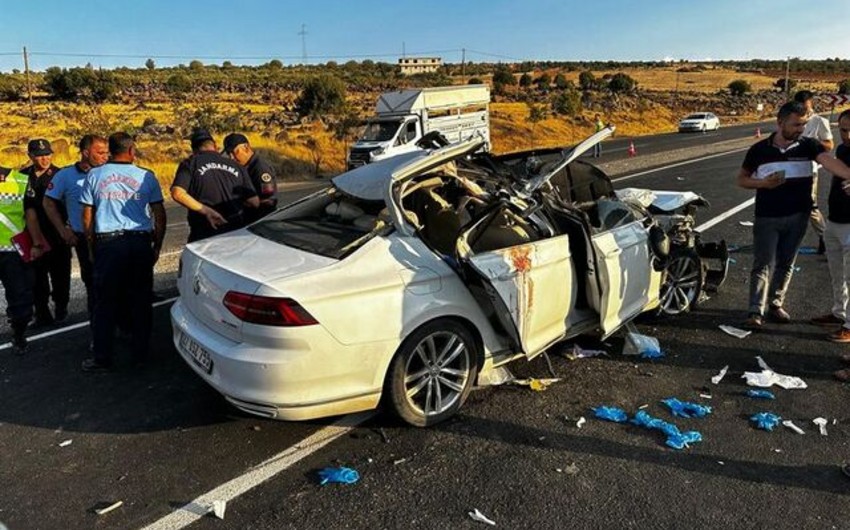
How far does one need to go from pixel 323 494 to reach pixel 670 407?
2279 millimetres

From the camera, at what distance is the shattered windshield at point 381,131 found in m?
22.7

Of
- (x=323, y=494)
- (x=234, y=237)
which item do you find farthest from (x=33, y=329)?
(x=323, y=494)

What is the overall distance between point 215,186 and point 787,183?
476 cm

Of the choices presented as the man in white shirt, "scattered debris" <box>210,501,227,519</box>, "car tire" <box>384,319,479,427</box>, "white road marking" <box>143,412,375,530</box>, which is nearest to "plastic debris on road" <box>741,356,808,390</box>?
"car tire" <box>384,319,479,427</box>

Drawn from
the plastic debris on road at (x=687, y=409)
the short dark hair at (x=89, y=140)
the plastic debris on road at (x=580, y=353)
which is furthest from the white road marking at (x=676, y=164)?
the short dark hair at (x=89, y=140)

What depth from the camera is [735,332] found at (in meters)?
5.43

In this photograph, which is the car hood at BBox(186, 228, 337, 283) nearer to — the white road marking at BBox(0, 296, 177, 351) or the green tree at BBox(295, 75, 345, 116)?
the white road marking at BBox(0, 296, 177, 351)

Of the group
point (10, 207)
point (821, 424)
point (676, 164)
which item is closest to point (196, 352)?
point (10, 207)

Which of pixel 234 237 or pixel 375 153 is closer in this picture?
pixel 234 237

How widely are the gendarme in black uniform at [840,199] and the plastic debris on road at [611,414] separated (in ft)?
8.75

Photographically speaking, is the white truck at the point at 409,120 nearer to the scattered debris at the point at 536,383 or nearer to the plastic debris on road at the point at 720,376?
the plastic debris on road at the point at 720,376

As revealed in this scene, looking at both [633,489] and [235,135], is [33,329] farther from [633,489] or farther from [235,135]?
[633,489]

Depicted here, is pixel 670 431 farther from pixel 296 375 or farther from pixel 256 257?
pixel 256 257

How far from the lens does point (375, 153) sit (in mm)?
21000
